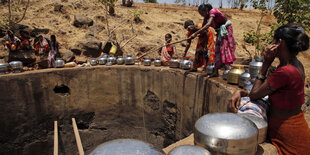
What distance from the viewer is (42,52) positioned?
5.73 metres

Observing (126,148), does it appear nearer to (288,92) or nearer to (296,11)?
(288,92)

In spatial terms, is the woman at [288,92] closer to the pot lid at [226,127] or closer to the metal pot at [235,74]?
the pot lid at [226,127]

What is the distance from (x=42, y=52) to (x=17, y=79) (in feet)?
6.68

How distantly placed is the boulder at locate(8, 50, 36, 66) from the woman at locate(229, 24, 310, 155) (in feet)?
23.1

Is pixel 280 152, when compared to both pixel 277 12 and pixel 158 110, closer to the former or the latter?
pixel 158 110

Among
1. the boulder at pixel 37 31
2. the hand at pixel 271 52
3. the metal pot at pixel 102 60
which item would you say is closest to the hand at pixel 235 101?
the hand at pixel 271 52

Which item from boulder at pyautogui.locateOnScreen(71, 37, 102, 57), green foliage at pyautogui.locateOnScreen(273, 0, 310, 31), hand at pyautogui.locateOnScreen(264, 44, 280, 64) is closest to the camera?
hand at pyautogui.locateOnScreen(264, 44, 280, 64)

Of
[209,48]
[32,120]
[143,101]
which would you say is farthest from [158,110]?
[32,120]

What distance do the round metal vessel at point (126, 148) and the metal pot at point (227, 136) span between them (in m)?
0.34

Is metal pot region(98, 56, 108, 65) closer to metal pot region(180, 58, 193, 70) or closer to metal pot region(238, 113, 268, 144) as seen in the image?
metal pot region(180, 58, 193, 70)

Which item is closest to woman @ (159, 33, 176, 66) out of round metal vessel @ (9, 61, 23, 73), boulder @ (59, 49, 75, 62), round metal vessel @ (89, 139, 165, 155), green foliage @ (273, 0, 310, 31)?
green foliage @ (273, 0, 310, 31)

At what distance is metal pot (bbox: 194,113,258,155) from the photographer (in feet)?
3.44

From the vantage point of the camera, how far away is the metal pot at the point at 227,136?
1049 mm

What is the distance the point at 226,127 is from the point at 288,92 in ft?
2.30
